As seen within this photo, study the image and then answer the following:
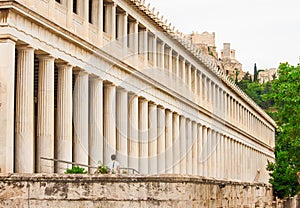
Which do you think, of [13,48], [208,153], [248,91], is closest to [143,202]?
[13,48]

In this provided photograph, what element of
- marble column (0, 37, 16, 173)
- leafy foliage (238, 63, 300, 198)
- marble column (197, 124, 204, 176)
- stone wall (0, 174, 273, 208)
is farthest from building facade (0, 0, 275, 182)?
stone wall (0, 174, 273, 208)

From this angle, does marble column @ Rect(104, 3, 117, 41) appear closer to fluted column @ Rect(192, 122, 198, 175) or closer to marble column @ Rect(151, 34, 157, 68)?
marble column @ Rect(151, 34, 157, 68)

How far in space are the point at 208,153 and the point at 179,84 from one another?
14384mm

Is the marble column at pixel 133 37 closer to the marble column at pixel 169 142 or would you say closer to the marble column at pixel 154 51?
the marble column at pixel 154 51

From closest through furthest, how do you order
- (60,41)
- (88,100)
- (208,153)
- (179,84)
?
(60,41), (88,100), (179,84), (208,153)

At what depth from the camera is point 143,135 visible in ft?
174

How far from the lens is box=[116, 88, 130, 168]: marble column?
157 ft

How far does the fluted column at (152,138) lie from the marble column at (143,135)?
1.61 m

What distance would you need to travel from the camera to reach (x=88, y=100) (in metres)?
42.9

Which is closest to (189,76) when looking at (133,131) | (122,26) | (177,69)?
(177,69)

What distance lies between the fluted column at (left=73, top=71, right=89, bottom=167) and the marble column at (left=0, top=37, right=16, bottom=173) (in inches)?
366

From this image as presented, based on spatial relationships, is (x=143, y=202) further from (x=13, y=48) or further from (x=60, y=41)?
(x=60, y=41)

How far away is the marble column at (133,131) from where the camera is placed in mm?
50312

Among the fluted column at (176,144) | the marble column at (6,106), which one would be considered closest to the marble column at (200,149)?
the fluted column at (176,144)
